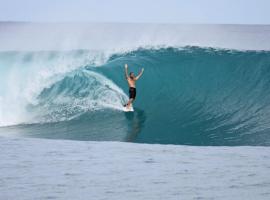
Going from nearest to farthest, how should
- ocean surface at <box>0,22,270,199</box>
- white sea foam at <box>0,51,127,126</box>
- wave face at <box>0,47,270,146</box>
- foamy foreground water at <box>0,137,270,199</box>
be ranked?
1. foamy foreground water at <box>0,137,270,199</box>
2. ocean surface at <box>0,22,270,199</box>
3. wave face at <box>0,47,270,146</box>
4. white sea foam at <box>0,51,127,126</box>

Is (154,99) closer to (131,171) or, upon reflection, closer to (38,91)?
(38,91)

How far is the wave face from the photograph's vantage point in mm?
8711

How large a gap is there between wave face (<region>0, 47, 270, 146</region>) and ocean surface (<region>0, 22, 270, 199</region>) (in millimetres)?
24

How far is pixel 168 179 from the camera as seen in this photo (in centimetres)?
545

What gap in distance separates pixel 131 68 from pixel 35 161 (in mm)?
7227

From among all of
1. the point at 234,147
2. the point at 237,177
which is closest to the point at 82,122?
the point at 234,147

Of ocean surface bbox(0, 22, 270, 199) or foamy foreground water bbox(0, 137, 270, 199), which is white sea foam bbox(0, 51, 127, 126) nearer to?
ocean surface bbox(0, 22, 270, 199)

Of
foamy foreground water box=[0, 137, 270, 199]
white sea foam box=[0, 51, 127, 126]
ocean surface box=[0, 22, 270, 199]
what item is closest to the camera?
foamy foreground water box=[0, 137, 270, 199]

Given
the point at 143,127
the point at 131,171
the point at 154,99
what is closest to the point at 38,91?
the point at 154,99

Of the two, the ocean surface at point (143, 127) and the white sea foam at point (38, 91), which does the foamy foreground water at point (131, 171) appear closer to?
the ocean surface at point (143, 127)

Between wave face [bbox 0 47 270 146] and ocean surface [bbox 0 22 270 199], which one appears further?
wave face [bbox 0 47 270 146]

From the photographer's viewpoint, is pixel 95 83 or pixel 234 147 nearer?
pixel 234 147

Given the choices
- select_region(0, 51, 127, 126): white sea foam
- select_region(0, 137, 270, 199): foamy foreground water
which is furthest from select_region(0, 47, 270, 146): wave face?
select_region(0, 137, 270, 199): foamy foreground water

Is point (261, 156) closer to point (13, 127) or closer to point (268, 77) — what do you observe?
point (13, 127)
